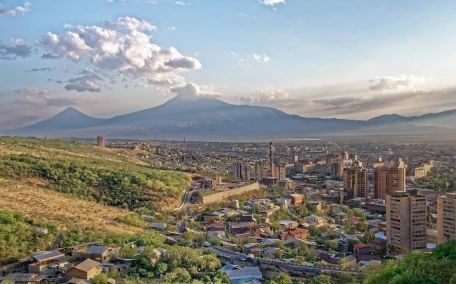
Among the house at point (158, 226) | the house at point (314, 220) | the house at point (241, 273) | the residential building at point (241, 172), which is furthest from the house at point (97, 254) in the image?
the residential building at point (241, 172)

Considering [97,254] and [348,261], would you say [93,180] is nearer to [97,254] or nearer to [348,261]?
[97,254]

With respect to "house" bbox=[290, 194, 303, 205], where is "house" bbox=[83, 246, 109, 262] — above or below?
above

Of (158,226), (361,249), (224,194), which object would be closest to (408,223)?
(361,249)

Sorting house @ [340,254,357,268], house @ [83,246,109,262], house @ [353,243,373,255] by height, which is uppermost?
house @ [83,246,109,262]

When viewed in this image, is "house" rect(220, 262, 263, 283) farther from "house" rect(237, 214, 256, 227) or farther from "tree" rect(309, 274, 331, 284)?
"house" rect(237, 214, 256, 227)

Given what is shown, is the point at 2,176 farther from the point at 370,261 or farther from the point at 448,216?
the point at 448,216

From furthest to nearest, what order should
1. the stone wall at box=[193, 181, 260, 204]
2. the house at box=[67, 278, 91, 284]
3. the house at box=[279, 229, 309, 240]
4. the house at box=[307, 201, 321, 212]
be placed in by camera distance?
1. the house at box=[307, 201, 321, 212]
2. the stone wall at box=[193, 181, 260, 204]
3. the house at box=[279, 229, 309, 240]
4. the house at box=[67, 278, 91, 284]

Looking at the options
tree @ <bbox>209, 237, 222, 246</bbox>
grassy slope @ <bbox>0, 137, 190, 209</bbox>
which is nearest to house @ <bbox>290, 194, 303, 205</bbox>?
grassy slope @ <bbox>0, 137, 190, 209</bbox>
